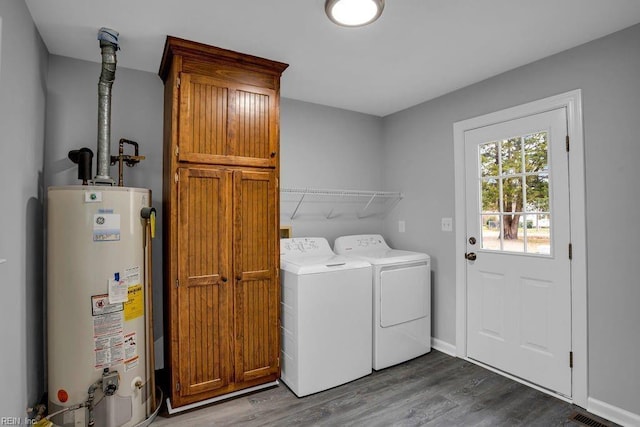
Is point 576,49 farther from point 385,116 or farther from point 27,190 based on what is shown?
point 27,190

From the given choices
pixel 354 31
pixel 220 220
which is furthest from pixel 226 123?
pixel 354 31

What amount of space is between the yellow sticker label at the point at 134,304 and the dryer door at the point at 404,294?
1.74 meters

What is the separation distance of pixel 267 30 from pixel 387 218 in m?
2.37

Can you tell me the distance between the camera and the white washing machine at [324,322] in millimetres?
2348

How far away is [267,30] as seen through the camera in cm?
204

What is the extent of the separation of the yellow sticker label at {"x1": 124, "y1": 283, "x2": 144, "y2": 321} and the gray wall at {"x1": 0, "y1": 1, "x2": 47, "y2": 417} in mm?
481

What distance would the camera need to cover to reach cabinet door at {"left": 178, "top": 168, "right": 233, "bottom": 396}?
215 centimetres

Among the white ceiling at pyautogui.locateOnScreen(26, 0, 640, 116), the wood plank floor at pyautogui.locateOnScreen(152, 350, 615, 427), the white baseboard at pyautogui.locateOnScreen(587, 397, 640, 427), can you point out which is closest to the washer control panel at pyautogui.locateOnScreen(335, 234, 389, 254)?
the wood plank floor at pyautogui.locateOnScreen(152, 350, 615, 427)

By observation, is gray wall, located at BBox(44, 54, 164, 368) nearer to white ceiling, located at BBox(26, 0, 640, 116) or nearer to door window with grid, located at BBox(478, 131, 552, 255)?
white ceiling, located at BBox(26, 0, 640, 116)

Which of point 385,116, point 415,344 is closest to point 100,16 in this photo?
point 385,116

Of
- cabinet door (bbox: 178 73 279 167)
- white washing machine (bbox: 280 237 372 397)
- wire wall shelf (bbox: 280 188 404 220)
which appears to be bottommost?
white washing machine (bbox: 280 237 372 397)

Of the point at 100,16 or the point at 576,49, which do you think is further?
the point at 576,49

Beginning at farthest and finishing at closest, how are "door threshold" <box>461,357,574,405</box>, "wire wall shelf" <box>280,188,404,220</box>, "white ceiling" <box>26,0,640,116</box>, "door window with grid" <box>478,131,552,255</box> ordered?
"wire wall shelf" <box>280,188,404,220</box> → "door window with grid" <box>478,131,552,255</box> → "door threshold" <box>461,357,574,405</box> → "white ceiling" <box>26,0,640,116</box>

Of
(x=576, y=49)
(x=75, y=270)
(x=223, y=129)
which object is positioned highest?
(x=576, y=49)
